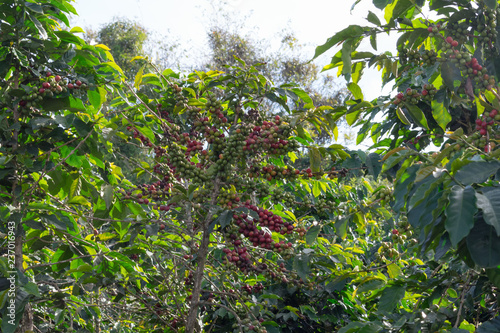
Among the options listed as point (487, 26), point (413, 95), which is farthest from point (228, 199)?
point (487, 26)

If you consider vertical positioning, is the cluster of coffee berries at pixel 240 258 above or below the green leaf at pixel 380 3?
below

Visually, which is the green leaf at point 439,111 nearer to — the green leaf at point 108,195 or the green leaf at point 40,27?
the green leaf at point 108,195

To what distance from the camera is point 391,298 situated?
174 cm

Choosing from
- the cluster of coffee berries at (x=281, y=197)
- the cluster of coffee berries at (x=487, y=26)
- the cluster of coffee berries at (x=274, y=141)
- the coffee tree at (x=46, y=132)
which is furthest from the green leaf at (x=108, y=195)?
the cluster of coffee berries at (x=487, y=26)

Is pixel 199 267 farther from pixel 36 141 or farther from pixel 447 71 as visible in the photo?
pixel 447 71

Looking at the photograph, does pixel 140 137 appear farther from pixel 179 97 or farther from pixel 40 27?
pixel 40 27

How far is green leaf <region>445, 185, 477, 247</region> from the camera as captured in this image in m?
0.99

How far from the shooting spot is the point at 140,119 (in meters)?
2.43

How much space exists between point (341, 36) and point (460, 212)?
90 centimetres

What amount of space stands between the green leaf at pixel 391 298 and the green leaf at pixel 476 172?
2.60 feet

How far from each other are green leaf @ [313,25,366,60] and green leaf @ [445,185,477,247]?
0.82 metres

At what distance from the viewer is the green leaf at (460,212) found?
3.26 feet

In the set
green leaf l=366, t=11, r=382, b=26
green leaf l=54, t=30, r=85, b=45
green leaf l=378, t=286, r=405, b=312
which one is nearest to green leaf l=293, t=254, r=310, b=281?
green leaf l=378, t=286, r=405, b=312

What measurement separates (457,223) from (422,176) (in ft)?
0.72
